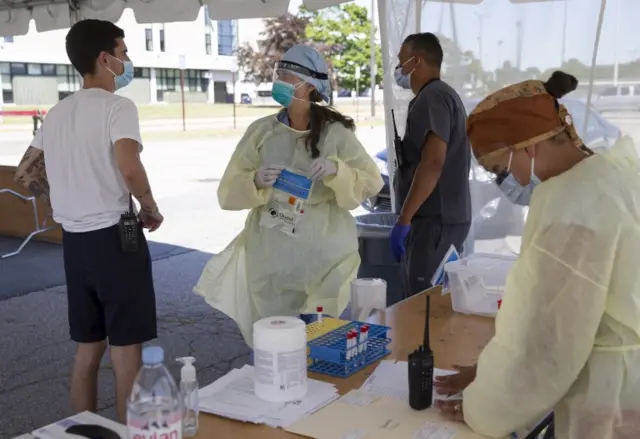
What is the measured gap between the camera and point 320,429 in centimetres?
146

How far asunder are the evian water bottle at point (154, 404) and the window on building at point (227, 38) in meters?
38.5

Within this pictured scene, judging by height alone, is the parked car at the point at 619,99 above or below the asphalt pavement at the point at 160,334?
above

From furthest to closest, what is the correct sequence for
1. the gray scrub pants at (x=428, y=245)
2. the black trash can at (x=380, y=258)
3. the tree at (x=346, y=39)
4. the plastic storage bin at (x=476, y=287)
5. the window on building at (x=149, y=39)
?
the window on building at (x=149, y=39) → the tree at (x=346, y=39) → the black trash can at (x=380, y=258) → the gray scrub pants at (x=428, y=245) → the plastic storage bin at (x=476, y=287)

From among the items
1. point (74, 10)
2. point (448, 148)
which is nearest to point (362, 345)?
point (448, 148)

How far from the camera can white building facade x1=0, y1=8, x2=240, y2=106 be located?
28.8 metres

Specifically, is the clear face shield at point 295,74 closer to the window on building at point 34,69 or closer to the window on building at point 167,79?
the window on building at point 34,69

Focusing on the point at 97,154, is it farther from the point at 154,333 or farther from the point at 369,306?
the point at 369,306

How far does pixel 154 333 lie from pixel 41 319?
262cm

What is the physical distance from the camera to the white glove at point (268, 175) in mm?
2465

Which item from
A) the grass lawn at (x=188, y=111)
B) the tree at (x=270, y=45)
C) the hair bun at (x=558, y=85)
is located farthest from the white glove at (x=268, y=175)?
the tree at (x=270, y=45)

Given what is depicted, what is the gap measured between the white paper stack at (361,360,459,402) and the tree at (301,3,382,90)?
858 inches

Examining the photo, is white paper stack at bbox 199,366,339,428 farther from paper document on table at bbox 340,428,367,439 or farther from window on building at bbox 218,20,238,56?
window on building at bbox 218,20,238,56

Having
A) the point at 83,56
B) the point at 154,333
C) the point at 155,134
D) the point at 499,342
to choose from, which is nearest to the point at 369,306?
the point at 154,333

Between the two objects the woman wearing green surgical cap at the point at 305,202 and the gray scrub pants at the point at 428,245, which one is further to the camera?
the gray scrub pants at the point at 428,245
